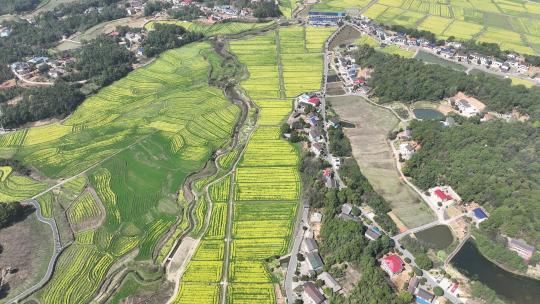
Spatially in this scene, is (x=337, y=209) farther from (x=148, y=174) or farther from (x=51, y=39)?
(x=51, y=39)

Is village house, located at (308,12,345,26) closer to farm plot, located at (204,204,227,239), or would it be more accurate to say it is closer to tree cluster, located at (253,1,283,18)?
tree cluster, located at (253,1,283,18)

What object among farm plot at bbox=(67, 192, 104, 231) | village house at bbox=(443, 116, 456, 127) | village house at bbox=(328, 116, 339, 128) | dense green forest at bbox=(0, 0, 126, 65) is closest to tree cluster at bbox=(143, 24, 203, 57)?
dense green forest at bbox=(0, 0, 126, 65)

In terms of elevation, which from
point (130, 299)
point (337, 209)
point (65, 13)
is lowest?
point (130, 299)

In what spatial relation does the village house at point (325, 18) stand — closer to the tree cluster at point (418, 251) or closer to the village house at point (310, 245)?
the tree cluster at point (418, 251)

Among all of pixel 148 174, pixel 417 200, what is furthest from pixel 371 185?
pixel 148 174

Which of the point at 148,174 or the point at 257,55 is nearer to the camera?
the point at 148,174

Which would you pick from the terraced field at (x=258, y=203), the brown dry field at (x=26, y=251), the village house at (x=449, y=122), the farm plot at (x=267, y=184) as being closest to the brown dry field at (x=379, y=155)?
the village house at (x=449, y=122)

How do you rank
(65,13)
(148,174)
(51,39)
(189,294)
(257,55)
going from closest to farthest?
(189,294) < (148,174) < (257,55) < (51,39) < (65,13)
